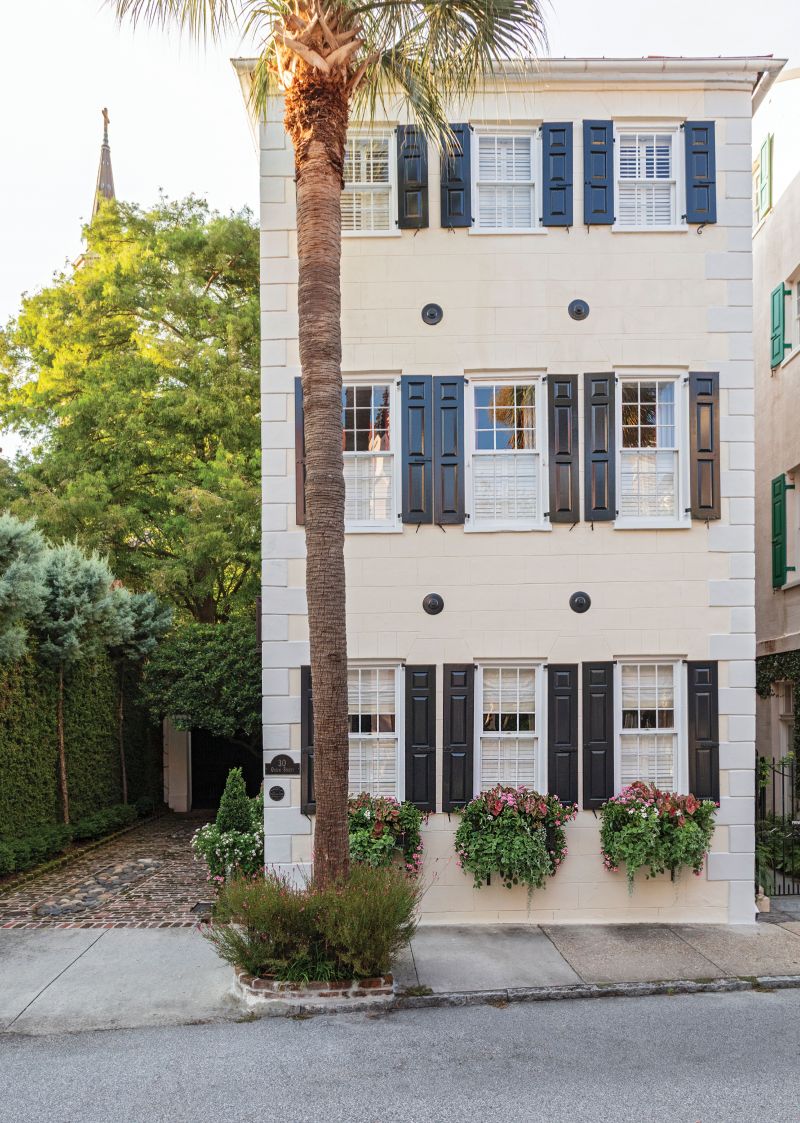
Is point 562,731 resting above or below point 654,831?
above

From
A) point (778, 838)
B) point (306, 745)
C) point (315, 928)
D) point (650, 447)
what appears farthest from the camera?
point (778, 838)

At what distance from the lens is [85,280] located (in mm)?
17797

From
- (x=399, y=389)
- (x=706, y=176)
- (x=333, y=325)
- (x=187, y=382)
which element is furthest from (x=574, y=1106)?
(x=187, y=382)

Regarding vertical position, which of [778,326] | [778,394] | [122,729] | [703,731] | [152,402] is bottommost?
[122,729]

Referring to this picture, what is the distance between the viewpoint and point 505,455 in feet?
32.0

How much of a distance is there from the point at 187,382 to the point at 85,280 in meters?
3.06

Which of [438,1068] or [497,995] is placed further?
[497,995]

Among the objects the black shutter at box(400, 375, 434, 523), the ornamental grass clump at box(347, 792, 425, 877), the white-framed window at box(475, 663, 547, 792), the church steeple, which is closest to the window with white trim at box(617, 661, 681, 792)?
the white-framed window at box(475, 663, 547, 792)

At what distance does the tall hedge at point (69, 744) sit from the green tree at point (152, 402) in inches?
104

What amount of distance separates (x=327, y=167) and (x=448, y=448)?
3.04m

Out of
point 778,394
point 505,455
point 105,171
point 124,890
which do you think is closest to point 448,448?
point 505,455

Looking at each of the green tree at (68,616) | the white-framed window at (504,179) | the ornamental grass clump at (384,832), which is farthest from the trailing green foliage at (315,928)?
the white-framed window at (504,179)

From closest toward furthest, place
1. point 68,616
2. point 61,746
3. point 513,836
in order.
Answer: point 513,836
point 68,616
point 61,746

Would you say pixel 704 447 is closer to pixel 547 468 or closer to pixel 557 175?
pixel 547 468
